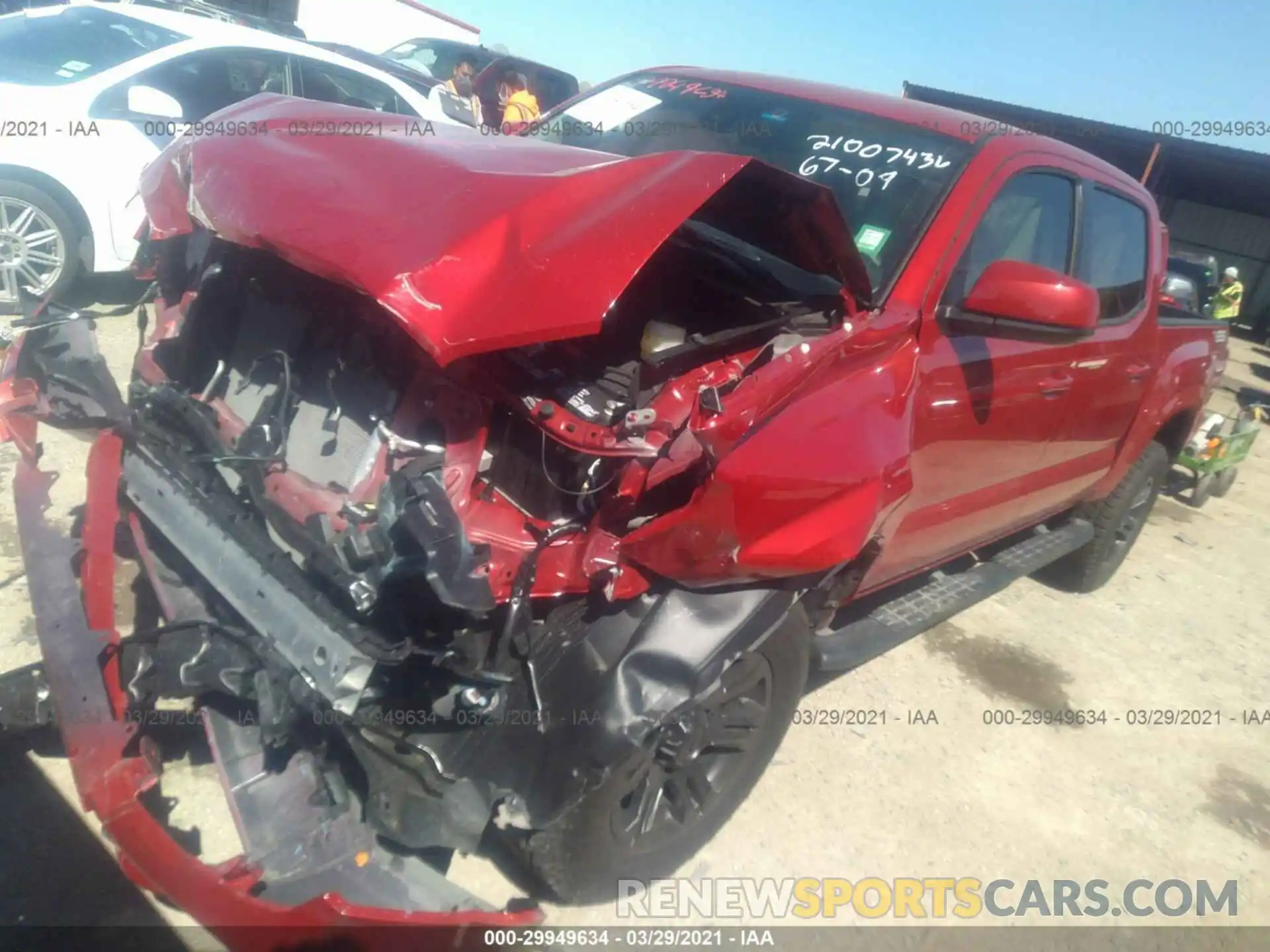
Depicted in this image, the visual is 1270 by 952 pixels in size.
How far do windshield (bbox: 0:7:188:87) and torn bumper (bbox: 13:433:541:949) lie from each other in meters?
4.18

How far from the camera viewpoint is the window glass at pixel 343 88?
630 cm

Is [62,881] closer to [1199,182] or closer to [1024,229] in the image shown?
[1024,229]

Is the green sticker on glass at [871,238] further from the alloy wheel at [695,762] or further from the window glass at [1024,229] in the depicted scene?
the alloy wheel at [695,762]

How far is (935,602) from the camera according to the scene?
3.39 m

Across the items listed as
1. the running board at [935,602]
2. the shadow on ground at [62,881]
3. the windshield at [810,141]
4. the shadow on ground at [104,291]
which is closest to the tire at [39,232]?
the shadow on ground at [104,291]

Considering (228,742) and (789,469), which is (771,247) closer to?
(789,469)

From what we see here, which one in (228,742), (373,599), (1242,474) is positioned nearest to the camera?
(373,599)

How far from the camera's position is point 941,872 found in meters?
2.82

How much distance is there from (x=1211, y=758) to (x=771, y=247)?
9.48 ft

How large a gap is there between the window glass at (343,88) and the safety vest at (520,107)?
2.23 meters

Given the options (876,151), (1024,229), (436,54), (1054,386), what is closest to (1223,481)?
(1054,386)

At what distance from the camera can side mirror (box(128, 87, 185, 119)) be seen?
4.48m

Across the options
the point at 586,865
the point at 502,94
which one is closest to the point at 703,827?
the point at 586,865

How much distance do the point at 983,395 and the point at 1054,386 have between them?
557mm
